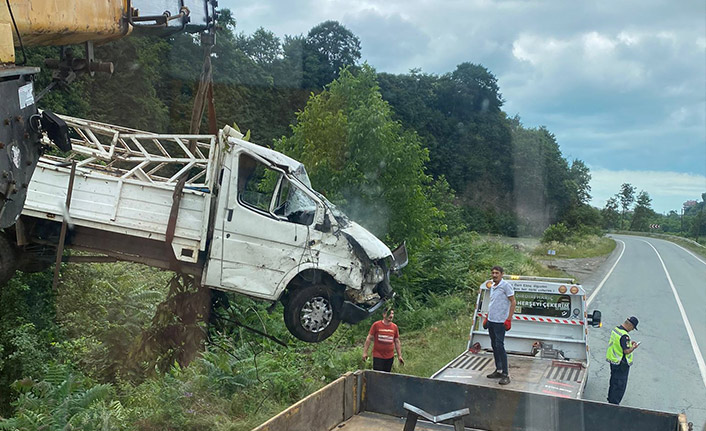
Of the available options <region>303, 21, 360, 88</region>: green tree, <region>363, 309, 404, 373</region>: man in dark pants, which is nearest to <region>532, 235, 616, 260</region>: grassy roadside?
<region>303, 21, 360, 88</region>: green tree

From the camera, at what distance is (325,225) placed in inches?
274

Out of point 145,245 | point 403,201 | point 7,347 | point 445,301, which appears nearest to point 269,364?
point 7,347

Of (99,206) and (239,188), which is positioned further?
(239,188)

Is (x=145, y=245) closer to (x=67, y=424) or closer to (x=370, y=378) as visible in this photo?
(x=370, y=378)

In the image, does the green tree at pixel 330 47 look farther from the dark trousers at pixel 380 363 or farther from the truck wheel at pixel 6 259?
the truck wheel at pixel 6 259

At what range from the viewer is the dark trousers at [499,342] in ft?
27.9

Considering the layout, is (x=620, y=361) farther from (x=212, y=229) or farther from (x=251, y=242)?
(x=212, y=229)

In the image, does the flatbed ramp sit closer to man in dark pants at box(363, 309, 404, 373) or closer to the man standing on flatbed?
the man standing on flatbed

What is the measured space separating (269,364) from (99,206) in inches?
232

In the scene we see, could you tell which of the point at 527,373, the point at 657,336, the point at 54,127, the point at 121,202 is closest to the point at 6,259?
the point at 121,202

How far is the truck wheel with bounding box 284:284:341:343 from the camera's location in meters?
6.82

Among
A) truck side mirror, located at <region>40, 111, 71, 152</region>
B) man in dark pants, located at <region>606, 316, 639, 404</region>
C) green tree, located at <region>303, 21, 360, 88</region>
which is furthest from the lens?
green tree, located at <region>303, 21, 360, 88</region>

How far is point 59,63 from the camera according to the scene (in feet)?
17.9

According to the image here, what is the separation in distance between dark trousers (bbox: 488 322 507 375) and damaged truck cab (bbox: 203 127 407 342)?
76.3 inches
